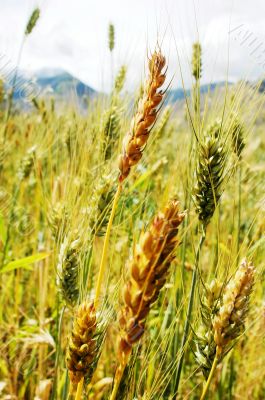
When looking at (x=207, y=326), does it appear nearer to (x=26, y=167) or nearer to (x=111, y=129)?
(x=111, y=129)

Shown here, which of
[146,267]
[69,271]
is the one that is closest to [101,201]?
[69,271]

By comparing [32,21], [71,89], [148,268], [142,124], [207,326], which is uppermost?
[32,21]

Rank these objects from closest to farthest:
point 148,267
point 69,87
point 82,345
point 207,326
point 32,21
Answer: point 148,267, point 82,345, point 207,326, point 69,87, point 32,21

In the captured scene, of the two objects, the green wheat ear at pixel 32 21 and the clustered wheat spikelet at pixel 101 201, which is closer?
the clustered wheat spikelet at pixel 101 201

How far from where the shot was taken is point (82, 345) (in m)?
0.60

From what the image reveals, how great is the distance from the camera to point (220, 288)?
82 centimetres

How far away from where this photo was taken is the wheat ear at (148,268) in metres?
0.43

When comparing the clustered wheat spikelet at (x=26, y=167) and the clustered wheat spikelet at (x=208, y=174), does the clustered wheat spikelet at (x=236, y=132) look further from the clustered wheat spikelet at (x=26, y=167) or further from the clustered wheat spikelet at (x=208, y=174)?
the clustered wheat spikelet at (x=26, y=167)

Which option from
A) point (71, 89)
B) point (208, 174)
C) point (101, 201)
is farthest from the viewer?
point (71, 89)

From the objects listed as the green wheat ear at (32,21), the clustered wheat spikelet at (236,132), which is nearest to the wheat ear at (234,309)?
the clustered wheat spikelet at (236,132)

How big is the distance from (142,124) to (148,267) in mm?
240

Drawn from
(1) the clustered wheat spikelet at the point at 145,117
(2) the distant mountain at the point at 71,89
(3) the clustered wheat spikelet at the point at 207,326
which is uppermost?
(2) the distant mountain at the point at 71,89

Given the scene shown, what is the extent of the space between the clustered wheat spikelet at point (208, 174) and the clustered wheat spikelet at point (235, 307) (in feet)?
0.81

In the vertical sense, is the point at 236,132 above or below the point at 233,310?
above
